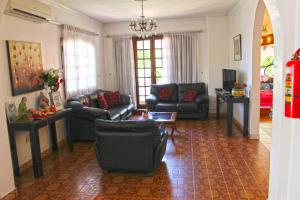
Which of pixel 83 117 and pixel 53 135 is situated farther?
pixel 83 117

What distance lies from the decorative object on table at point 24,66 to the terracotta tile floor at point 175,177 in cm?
129

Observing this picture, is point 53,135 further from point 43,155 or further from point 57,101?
point 57,101

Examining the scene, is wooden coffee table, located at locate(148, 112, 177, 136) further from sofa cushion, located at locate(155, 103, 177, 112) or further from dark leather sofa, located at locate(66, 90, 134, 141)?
sofa cushion, located at locate(155, 103, 177, 112)

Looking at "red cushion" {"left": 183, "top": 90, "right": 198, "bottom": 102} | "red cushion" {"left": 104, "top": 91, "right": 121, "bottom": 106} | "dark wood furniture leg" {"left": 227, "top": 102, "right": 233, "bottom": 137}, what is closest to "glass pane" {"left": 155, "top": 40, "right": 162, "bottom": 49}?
"red cushion" {"left": 183, "top": 90, "right": 198, "bottom": 102}

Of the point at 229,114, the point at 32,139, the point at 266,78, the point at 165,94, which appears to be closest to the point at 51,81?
the point at 32,139

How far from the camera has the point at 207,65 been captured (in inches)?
285

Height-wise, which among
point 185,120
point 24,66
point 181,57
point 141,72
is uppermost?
point 181,57

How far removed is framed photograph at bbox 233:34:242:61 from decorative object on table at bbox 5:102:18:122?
15.1ft

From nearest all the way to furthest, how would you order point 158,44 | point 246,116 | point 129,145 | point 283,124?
point 283,124 → point 129,145 → point 246,116 → point 158,44

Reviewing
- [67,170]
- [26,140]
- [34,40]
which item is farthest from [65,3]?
[67,170]

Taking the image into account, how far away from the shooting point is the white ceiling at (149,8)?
16.6 feet

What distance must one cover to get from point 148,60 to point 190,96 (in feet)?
5.68

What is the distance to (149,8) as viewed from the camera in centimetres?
570

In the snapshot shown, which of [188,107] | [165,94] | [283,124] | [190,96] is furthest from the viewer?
[165,94]
